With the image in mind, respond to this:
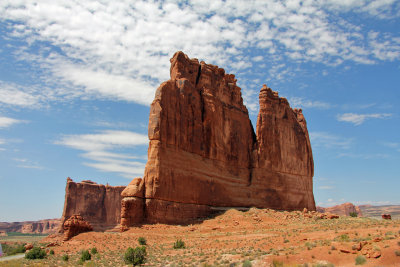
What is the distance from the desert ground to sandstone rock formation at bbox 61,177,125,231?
40138mm

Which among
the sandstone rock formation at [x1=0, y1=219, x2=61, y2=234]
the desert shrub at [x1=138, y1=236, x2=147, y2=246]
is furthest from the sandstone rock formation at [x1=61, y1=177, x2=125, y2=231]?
the sandstone rock formation at [x1=0, y1=219, x2=61, y2=234]

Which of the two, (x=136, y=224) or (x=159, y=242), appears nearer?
(x=159, y=242)

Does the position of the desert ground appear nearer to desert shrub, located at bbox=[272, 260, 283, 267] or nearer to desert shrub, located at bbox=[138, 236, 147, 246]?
desert shrub, located at bbox=[272, 260, 283, 267]

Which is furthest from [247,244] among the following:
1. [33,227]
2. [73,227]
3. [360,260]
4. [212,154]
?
[33,227]

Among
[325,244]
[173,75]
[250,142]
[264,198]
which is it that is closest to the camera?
[325,244]

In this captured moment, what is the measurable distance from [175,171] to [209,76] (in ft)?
48.5

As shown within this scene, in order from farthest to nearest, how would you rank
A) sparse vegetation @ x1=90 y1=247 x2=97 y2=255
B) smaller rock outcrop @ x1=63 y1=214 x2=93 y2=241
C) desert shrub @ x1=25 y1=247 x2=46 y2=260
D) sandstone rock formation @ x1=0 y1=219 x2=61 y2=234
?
sandstone rock formation @ x1=0 y1=219 x2=61 y2=234 → smaller rock outcrop @ x1=63 y1=214 x2=93 y2=241 → desert shrub @ x1=25 y1=247 x2=46 y2=260 → sparse vegetation @ x1=90 y1=247 x2=97 y2=255

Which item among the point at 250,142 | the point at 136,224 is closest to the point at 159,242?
the point at 136,224

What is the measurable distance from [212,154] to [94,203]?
130 ft

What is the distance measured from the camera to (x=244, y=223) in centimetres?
3403

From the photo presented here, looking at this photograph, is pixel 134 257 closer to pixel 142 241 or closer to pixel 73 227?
pixel 142 241

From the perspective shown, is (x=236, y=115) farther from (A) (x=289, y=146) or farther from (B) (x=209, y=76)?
(A) (x=289, y=146)

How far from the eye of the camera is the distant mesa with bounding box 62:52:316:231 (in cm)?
3356

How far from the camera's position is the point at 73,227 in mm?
31000
